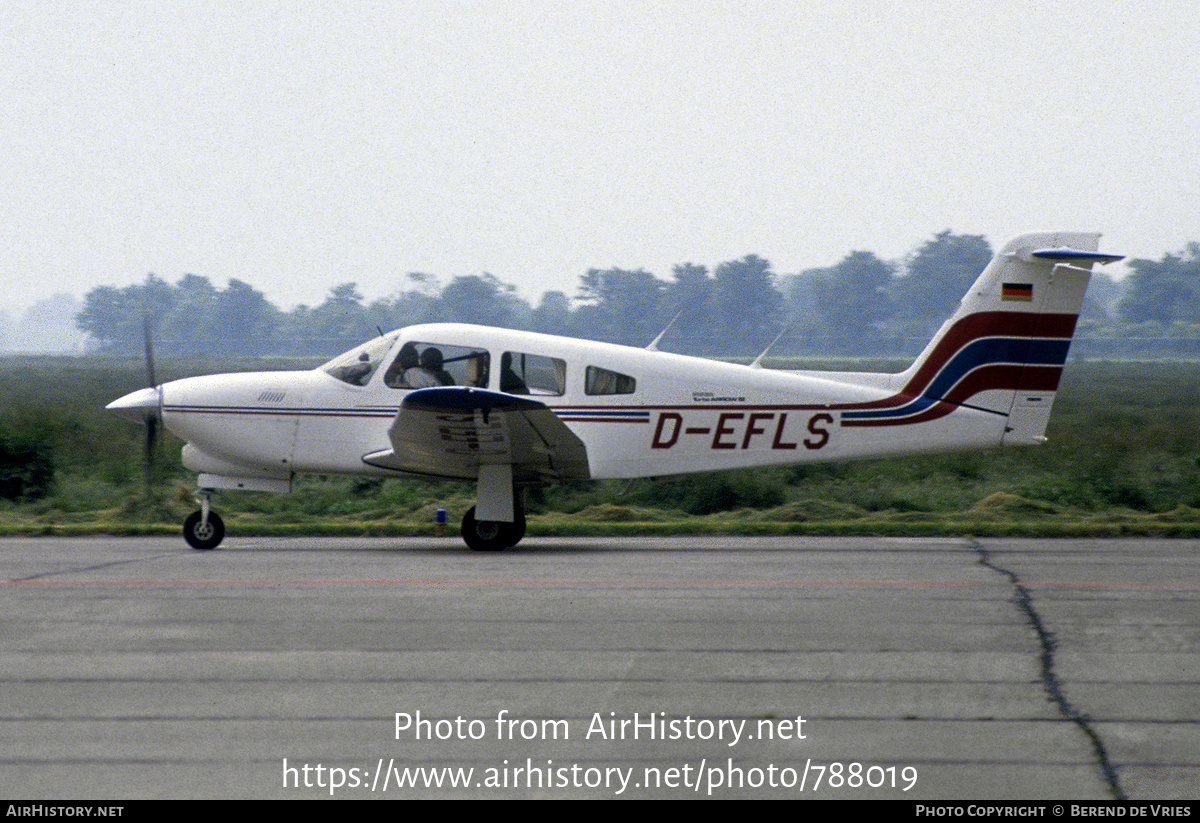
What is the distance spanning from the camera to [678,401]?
12695 millimetres

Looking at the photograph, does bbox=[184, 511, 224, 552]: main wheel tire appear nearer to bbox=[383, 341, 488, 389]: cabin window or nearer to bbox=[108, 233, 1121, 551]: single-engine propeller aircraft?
bbox=[108, 233, 1121, 551]: single-engine propeller aircraft

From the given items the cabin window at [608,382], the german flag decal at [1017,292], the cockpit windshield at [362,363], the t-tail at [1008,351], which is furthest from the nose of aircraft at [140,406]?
the german flag decal at [1017,292]

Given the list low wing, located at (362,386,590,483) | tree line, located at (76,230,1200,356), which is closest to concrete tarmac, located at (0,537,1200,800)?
low wing, located at (362,386,590,483)

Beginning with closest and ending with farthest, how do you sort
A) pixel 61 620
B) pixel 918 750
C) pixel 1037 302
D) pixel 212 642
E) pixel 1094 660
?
pixel 918 750, pixel 1094 660, pixel 212 642, pixel 61 620, pixel 1037 302

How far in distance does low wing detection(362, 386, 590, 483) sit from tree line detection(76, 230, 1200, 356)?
44.6 metres

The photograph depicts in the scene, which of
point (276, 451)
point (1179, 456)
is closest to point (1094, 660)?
point (276, 451)

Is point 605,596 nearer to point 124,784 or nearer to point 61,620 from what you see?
point 61,620

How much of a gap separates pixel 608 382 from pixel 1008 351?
3905 millimetres

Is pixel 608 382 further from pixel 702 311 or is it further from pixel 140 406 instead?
pixel 702 311

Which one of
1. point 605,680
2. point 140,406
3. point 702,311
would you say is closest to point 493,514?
point 140,406

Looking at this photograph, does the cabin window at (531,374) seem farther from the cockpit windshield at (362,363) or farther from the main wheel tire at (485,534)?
the main wheel tire at (485,534)

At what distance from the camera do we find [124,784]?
4.96 metres

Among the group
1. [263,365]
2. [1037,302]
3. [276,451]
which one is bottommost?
[263,365]

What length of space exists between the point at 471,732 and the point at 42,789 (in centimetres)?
171
